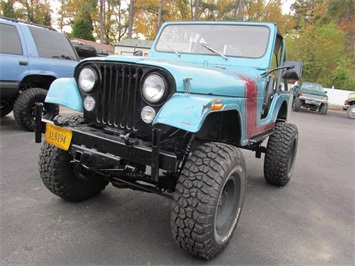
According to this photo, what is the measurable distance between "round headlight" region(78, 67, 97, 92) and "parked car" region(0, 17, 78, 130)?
3.50 m

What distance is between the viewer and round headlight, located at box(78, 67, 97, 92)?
2.62 m

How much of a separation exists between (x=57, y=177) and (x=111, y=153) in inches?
36.3

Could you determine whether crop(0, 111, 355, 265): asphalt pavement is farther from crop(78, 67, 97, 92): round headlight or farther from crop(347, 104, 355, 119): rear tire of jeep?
crop(347, 104, 355, 119): rear tire of jeep

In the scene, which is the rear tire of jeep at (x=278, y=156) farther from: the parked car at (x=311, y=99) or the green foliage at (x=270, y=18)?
the green foliage at (x=270, y=18)

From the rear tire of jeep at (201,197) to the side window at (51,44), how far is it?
192 inches

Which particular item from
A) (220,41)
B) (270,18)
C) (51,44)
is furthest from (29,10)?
(220,41)

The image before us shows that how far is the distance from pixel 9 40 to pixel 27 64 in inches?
19.2

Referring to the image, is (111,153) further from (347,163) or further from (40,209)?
(347,163)

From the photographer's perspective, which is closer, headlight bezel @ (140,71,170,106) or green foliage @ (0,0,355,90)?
headlight bezel @ (140,71,170,106)

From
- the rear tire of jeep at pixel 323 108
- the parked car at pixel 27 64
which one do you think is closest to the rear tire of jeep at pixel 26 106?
the parked car at pixel 27 64

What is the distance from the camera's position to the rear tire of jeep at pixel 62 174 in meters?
3.03

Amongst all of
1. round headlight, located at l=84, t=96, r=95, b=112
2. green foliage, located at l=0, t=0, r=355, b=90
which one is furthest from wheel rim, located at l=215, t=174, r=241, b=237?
green foliage, located at l=0, t=0, r=355, b=90

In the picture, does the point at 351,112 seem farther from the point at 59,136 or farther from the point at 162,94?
the point at 59,136

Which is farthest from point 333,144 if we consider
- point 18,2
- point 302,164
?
point 18,2
